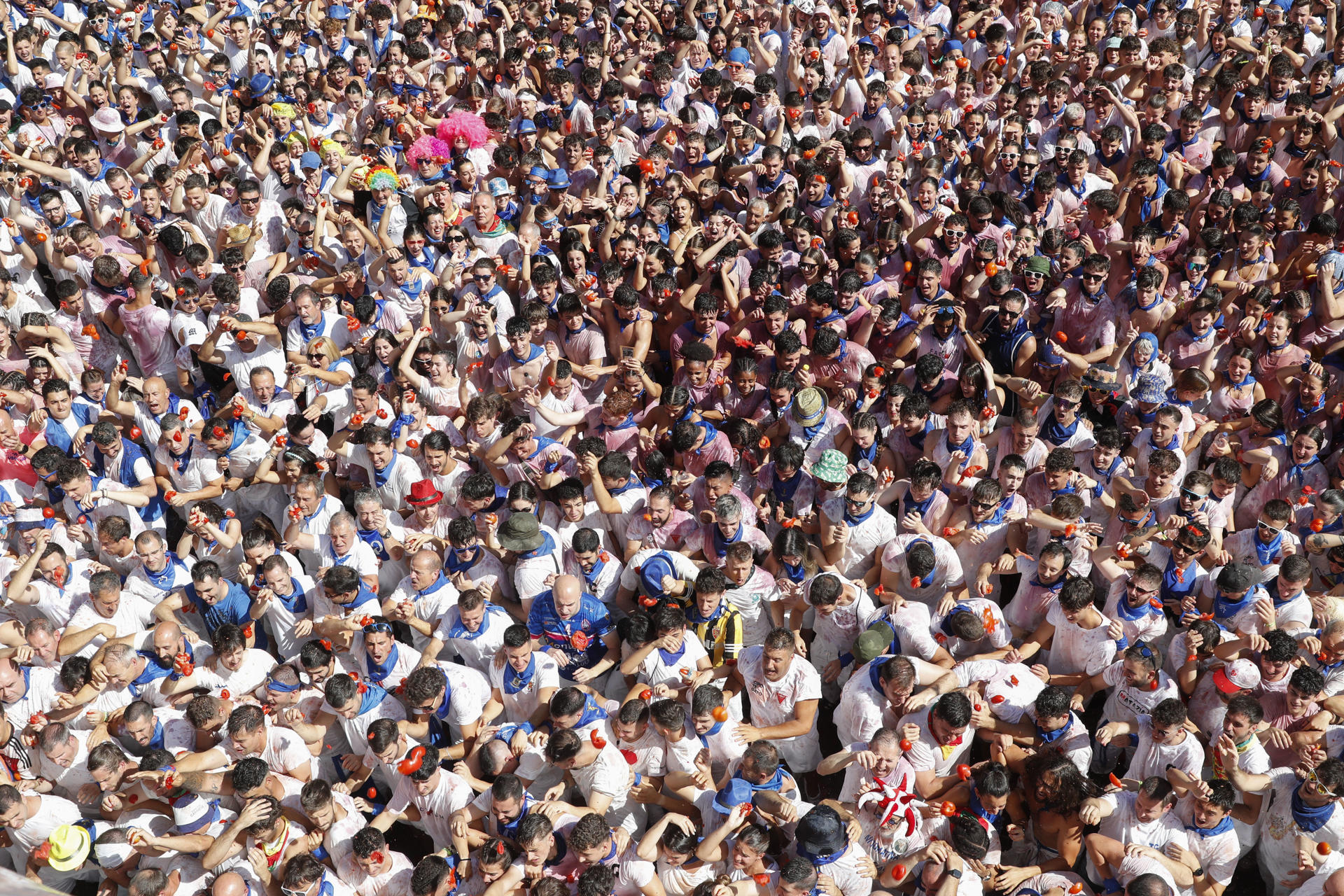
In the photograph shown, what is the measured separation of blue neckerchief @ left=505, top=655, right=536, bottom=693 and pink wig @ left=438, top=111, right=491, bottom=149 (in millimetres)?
7572

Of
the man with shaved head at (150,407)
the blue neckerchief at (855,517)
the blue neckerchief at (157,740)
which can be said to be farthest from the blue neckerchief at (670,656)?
the man with shaved head at (150,407)

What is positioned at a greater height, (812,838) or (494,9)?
(494,9)

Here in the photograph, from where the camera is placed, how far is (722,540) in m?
7.54

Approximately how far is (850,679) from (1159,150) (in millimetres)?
7468

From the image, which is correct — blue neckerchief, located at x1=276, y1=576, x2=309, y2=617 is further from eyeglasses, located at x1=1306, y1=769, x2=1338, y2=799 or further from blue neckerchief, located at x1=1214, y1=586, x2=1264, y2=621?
eyeglasses, located at x1=1306, y1=769, x2=1338, y2=799

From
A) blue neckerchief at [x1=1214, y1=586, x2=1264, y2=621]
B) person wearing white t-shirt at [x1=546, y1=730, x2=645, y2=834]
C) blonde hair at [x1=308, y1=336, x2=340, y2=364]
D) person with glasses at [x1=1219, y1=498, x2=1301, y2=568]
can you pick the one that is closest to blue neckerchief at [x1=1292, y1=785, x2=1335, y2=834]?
blue neckerchief at [x1=1214, y1=586, x2=1264, y2=621]

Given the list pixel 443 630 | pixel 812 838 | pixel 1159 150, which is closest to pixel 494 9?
pixel 1159 150

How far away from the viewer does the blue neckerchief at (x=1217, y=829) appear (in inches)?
227

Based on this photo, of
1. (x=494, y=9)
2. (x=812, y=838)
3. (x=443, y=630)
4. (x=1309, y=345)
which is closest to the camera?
(x=812, y=838)

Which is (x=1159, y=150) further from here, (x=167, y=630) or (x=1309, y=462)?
(x=167, y=630)

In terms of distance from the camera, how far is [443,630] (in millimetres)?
7219

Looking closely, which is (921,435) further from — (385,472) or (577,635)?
(385,472)

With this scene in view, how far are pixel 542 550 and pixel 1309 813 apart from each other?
211 inches

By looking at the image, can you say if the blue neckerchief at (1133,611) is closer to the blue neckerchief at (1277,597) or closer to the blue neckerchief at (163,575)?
the blue neckerchief at (1277,597)
